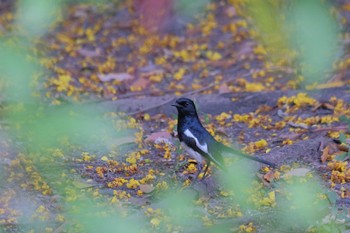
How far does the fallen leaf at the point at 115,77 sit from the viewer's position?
835 cm

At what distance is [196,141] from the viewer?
511cm

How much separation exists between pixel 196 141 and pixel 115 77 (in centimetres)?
343

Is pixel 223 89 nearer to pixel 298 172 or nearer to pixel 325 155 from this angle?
pixel 325 155

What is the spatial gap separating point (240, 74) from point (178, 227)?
13.7 ft

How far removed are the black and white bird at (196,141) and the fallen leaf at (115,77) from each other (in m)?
2.97

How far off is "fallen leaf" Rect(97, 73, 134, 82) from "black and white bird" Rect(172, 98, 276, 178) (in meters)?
2.97

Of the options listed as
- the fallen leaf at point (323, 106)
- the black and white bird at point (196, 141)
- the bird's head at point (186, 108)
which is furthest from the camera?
the fallen leaf at point (323, 106)

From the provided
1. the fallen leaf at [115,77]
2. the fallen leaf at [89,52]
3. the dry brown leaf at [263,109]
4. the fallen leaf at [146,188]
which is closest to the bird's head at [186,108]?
the fallen leaf at [146,188]

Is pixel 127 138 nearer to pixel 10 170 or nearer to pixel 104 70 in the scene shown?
pixel 10 170

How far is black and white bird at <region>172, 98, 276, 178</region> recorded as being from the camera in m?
5.05

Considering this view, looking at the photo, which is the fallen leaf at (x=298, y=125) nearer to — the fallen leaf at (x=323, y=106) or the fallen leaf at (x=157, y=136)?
the fallen leaf at (x=323, y=106)

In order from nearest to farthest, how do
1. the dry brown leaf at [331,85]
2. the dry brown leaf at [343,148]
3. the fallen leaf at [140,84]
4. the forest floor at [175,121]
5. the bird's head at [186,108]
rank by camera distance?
the forest floor at [175,121], the bird's head at [186,108], the dry brown leaf at [343,148], the dry brown leaf at [331,85], the fallen leaf at [140,84]

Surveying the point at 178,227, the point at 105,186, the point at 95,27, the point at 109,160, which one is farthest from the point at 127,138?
the point at 95,27

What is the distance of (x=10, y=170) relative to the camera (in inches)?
207
